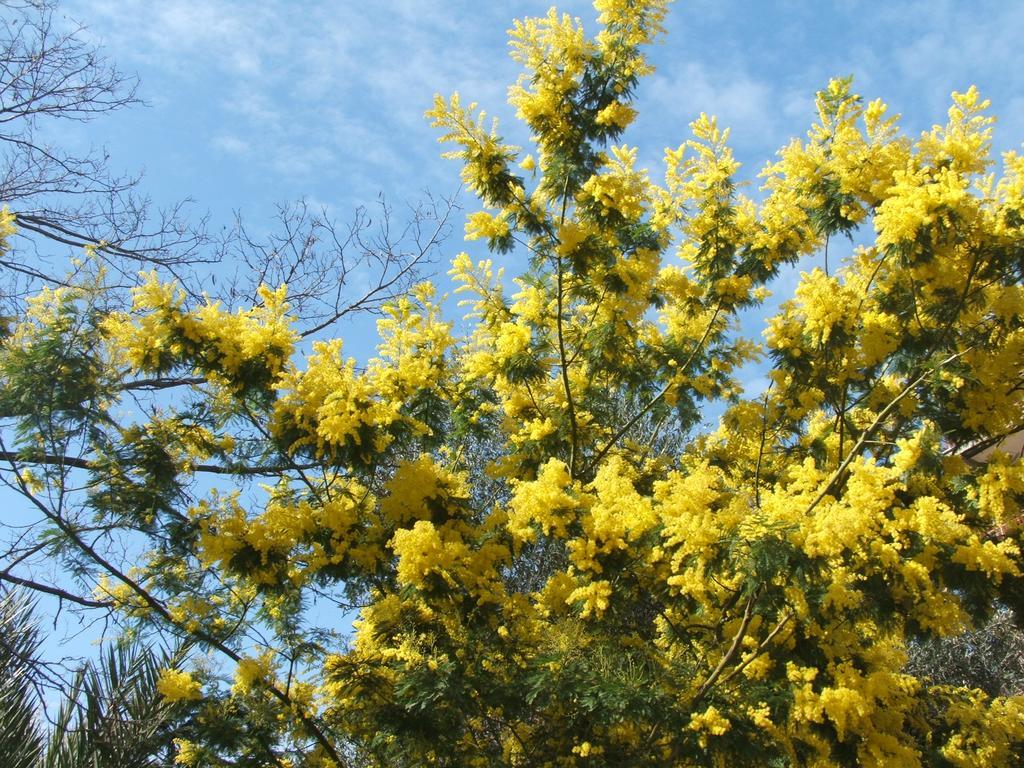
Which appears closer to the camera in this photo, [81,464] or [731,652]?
[731,652]

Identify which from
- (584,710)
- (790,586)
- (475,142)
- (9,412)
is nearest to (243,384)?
(9,412)

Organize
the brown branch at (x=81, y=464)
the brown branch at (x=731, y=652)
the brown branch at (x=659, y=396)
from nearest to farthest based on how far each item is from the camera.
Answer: the brown branch at (x=731, y=652)
the brown branch at (x=81, y=464)
the brown branch at (x=659, y=396)

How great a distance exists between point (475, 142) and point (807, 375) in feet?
10.5

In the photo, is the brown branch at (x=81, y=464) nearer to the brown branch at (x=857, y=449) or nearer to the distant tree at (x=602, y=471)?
the distant tree at (x=602, y=471)

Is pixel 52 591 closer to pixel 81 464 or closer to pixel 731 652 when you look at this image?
pixel 81 464

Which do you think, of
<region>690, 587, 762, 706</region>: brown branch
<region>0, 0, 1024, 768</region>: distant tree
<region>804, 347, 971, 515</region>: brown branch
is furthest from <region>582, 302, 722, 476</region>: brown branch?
<region>690, 587, 762, 706</region>: brown branch

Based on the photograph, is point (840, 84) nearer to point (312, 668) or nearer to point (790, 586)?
point (790, 586)

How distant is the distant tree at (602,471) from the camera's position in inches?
Result: 231

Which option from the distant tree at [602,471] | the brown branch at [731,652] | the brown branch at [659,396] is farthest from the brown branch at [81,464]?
the brown branch at [731,652]

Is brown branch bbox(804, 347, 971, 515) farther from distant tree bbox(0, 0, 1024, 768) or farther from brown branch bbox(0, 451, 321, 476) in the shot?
brown branch bbox(0, 451, 321, 476)

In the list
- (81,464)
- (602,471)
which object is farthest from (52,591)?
(602,471)

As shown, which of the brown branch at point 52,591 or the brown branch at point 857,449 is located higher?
the brown branch at point 52,591

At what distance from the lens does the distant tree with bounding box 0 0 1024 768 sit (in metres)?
5.86

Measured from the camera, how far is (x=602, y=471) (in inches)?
261
